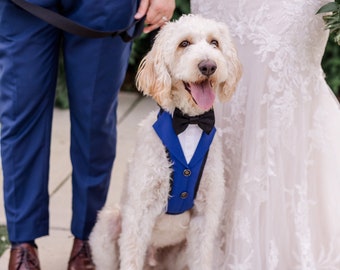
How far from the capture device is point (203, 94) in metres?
2.76

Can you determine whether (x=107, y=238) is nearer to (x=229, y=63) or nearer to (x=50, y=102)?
(x=50, y=102)

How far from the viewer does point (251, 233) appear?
323 centimetres

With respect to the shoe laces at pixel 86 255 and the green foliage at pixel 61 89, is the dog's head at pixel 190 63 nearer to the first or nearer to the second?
the shoe laces at pixel 86 255

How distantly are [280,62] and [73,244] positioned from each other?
4.49ft

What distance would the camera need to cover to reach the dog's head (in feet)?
8.86

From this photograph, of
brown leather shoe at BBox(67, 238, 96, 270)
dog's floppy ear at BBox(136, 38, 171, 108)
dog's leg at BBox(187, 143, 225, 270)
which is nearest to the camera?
dog's floppy ear at BBox(136, 38, 171, 108)

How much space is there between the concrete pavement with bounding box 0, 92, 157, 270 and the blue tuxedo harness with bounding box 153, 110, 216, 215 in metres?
0.94

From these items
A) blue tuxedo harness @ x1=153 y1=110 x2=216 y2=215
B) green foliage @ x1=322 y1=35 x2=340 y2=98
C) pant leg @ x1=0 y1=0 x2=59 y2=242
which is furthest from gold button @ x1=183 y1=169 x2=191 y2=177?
green foliage @ x1=322 y1=35 x2=340 y2=98

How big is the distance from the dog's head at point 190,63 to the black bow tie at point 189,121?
0.17 ft

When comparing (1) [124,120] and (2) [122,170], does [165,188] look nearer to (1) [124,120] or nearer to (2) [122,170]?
(2) [122,170]

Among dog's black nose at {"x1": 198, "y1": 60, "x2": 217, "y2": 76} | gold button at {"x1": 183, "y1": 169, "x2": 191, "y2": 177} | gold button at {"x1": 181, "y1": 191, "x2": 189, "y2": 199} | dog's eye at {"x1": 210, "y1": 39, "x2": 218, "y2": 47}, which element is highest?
dog's eye at {"x1": 210, "y1": 39, "x2": 218, "y2": 47}

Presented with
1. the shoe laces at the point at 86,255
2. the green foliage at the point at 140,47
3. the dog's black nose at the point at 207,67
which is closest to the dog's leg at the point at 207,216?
the dog's black nose at the point at 207,67

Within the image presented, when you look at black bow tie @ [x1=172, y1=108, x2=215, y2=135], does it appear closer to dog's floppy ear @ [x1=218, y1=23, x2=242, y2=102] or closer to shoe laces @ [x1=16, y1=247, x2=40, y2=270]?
dog's floppy ear @ [x1=218, y1=23, x2=242, y2=102]

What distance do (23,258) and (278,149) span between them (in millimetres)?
1301
